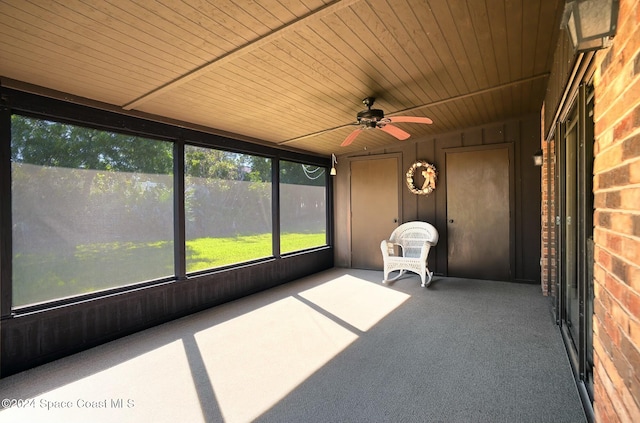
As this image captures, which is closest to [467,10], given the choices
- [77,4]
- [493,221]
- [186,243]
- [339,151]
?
[77,4]

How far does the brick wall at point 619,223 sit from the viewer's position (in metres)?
0.97

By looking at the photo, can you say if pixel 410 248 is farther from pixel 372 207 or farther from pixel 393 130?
pixel 393 130

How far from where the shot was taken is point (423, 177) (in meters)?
5.90

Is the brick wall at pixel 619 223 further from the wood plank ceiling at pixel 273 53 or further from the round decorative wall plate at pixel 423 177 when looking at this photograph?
the round decorative wall plate at pixel 423 177

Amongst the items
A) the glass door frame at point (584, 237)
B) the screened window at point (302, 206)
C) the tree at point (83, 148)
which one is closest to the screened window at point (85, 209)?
the tree at point (83, 148)

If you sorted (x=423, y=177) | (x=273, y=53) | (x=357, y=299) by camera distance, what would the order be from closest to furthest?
(x=273, y=53)
(x=357, y=299)
(x=423, y=177)

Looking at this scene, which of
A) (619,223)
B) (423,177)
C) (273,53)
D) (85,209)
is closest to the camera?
(619,223)

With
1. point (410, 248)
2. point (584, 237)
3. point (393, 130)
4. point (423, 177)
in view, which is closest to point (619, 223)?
point (584, 237)

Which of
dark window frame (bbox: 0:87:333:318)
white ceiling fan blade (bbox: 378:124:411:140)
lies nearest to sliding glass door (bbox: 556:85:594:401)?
white ceiling fan blade (bbox: 378:124:411:140)

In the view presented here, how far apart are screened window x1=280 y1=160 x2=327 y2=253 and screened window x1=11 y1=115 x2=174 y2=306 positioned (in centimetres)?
218

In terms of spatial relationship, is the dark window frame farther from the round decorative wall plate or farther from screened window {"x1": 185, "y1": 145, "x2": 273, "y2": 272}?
the round decorative wall plate

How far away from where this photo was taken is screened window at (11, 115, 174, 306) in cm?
272

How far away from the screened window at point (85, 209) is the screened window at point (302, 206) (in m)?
2.18

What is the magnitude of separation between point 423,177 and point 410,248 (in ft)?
4.29
